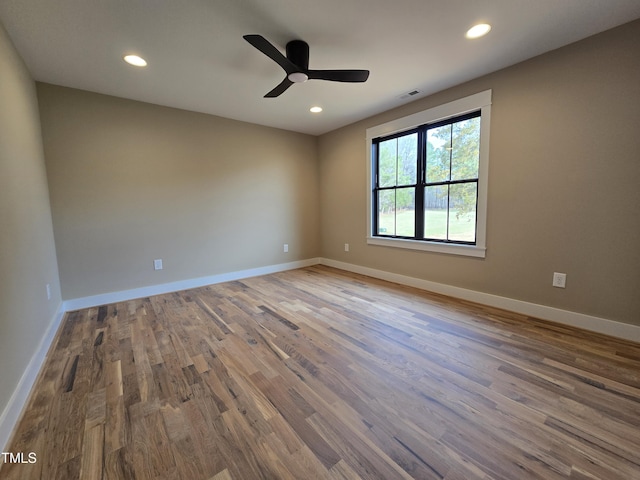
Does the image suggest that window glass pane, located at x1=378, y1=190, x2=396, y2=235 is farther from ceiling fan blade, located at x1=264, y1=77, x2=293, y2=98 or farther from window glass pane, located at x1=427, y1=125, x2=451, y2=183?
ceiling fan blade, located at x1=264, y1=77, x2=293, y2=98

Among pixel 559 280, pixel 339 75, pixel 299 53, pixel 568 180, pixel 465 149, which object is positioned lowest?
pixel 559 280

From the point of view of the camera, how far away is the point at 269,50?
75.7 inches

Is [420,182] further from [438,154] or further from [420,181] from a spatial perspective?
[438,154]

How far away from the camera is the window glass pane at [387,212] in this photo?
3.97 metres

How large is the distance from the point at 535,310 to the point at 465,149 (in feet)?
6.07

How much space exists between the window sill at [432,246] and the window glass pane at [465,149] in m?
0.81

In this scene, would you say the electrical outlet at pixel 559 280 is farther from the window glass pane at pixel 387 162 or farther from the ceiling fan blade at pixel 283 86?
the ceiling fan blade at pixel 283 86

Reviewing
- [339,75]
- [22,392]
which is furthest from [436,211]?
[22,392]

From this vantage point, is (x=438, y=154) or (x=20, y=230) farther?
(x=438, y=154)

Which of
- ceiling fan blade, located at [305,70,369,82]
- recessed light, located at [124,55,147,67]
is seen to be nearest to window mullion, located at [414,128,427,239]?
ceiling fan blade, located at [305,70,369,82]

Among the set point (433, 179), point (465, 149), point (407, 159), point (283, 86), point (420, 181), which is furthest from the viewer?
point (407, 159)

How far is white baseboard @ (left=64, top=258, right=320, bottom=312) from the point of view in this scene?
3.08 meters

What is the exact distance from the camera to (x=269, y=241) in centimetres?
458

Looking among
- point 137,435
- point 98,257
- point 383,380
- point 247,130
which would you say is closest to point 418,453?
point 383,380
